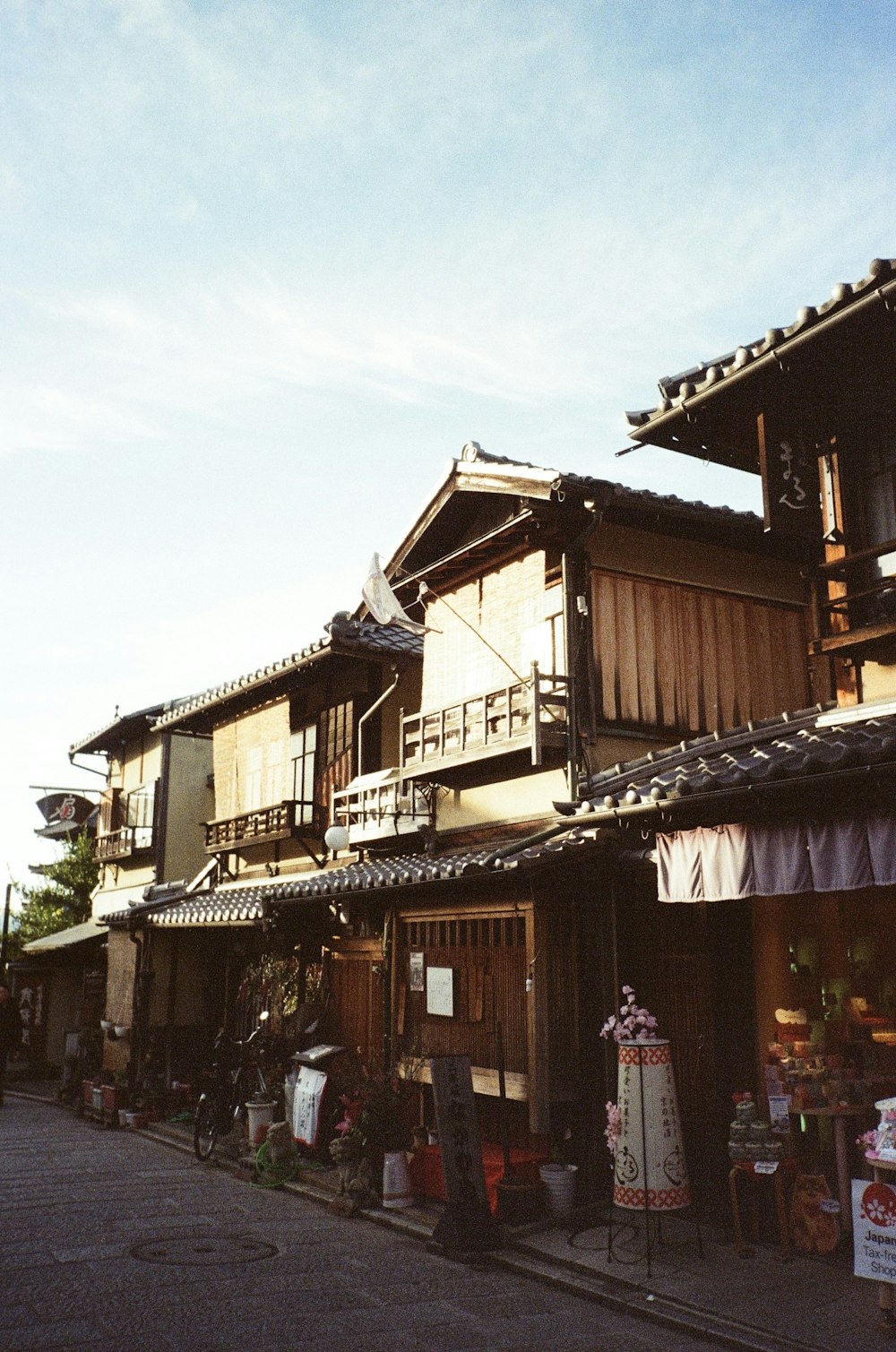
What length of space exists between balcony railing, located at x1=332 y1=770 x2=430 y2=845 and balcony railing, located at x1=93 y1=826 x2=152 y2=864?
35.0 ft

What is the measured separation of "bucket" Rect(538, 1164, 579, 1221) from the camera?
1166 centimetres

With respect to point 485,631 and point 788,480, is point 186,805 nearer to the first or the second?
point 485,631

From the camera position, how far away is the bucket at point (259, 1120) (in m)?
16.8

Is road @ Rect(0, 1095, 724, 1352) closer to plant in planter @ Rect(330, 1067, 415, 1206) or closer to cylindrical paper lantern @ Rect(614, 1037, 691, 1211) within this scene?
plant in planter @ Rect(330, 1067, 415, 1206)

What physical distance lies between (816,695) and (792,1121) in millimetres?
7790

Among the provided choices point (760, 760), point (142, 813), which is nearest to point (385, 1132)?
point (760, 760)

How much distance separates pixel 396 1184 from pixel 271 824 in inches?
408

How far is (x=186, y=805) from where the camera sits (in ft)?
97.1

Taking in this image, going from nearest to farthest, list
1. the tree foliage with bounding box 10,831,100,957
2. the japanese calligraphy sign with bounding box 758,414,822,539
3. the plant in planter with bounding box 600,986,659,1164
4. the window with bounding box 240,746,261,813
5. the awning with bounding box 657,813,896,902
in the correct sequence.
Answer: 1. the awning with bounding box 657,813,896,902
2. the japanese calligraphy sign with bounding box 758,414,822,539
3. the plant in planter with bounding box 600,986,659,1164
4. the window with bounding box 240,746,261,813
5. the tree foliage with bounding box 10,831,100,957

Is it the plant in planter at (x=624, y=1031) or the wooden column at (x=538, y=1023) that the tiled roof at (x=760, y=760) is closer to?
the wooden column at (x=538, y=1023)

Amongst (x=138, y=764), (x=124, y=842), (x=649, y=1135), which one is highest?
(x=138, y=764)

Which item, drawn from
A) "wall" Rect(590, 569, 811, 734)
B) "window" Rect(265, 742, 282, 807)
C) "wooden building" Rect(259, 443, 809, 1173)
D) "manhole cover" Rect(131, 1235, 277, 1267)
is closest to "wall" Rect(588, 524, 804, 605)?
"wooden building" Rect(259, 443, 809, 1173)

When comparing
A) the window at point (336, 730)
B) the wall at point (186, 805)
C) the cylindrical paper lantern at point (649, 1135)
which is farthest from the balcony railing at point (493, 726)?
the wall at point (186, 805)

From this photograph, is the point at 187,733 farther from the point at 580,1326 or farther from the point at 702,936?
the point at 580,1326
